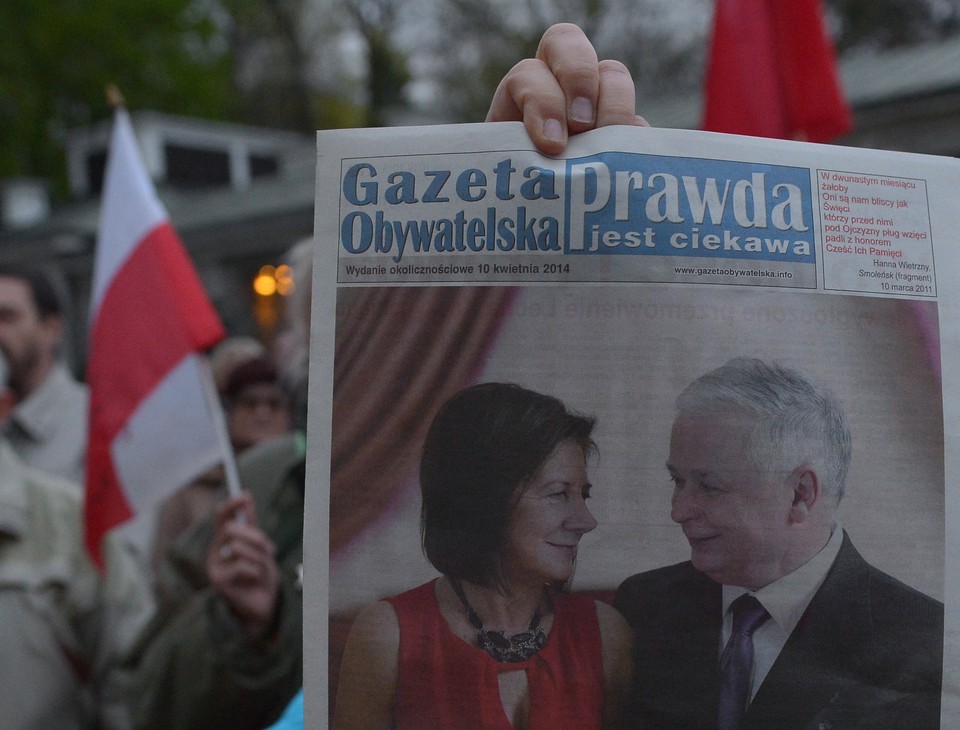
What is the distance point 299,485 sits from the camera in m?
2.06

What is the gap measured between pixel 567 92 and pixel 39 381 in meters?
2.67

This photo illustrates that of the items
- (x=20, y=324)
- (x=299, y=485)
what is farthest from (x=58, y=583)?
(x=20, y=324)

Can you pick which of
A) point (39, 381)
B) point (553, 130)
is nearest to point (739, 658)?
point (553, 130)

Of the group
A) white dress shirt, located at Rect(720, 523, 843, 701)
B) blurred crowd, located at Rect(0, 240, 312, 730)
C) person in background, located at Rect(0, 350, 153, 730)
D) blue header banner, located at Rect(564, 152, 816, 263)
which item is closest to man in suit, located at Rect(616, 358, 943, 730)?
white dress shirt, located at Rect(720, 523, 843, 701)

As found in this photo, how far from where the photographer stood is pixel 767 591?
0.94 metres

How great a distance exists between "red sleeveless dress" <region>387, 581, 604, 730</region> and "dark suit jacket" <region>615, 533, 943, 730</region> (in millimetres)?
40

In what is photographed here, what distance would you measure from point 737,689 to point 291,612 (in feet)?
3.83

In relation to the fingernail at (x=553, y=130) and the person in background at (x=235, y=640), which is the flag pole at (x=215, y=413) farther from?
the fingernail at (x=553, y=130)

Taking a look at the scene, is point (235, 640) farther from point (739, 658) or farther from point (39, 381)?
point (39, 381)

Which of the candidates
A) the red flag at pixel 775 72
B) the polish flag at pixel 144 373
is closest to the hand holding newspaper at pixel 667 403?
the polish flag at pixel 144 373

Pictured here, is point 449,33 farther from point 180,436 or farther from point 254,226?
point 180,436

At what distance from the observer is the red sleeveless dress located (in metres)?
0.93

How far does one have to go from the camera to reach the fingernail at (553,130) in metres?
0.95

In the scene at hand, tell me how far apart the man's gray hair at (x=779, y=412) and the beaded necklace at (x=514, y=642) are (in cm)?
23
